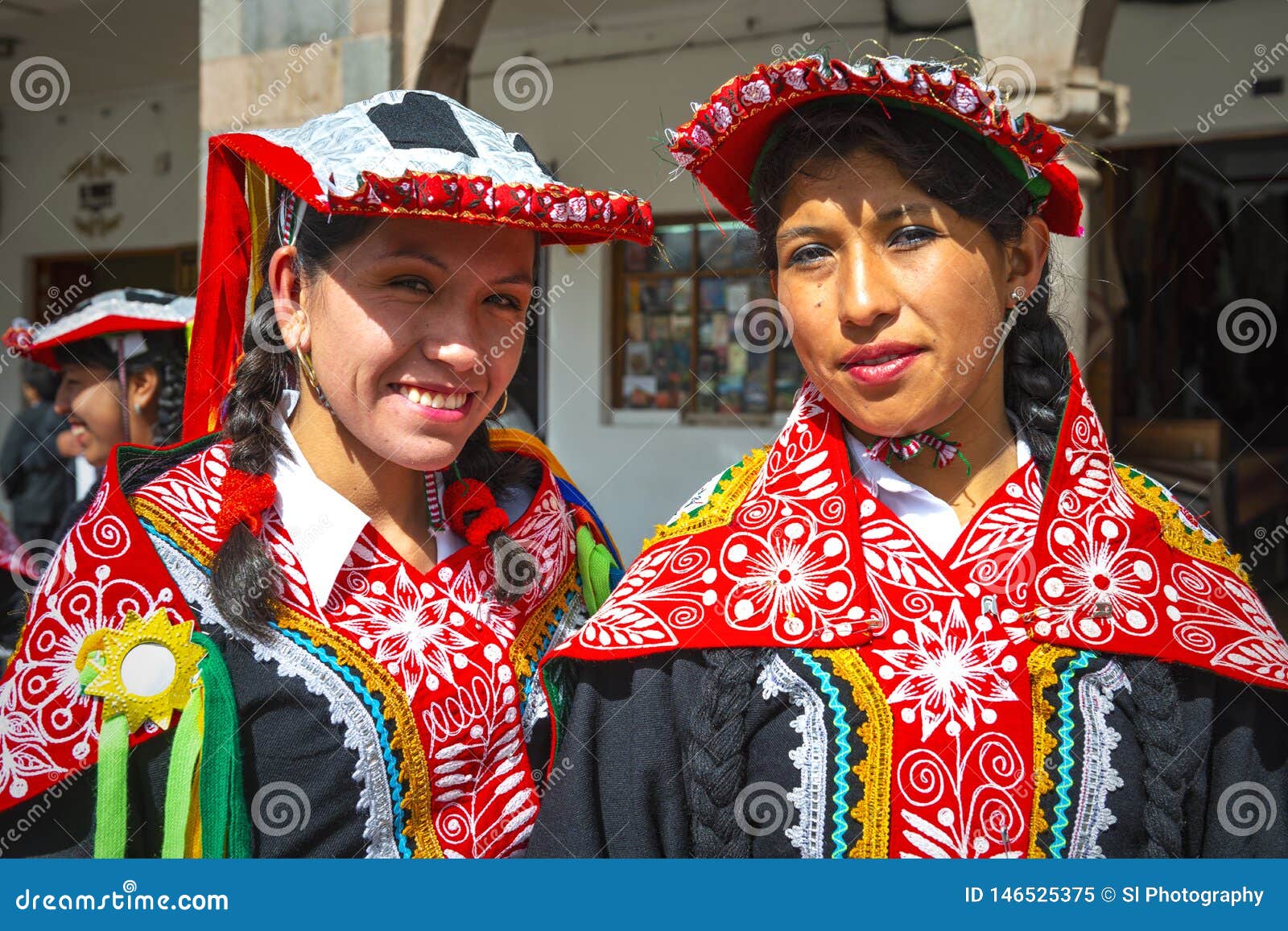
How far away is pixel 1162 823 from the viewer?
61.4 inches

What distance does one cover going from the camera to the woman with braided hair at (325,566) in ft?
5.36

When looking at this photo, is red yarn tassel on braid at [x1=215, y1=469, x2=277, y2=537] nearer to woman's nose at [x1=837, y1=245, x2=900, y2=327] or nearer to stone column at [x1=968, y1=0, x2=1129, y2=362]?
woman's nose at [x1=837, y1=245, x2=900, y2=327]

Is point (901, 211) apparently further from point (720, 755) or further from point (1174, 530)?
point (720, 755)

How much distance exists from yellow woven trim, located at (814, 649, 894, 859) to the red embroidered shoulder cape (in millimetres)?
554

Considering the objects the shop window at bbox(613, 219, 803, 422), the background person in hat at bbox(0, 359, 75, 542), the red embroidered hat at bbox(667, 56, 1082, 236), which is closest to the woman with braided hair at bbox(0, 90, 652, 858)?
the red embroidered hat at bbox(667, 56, 1082, 236)

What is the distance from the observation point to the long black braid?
1700mm

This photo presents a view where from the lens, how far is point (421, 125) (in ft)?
5.91

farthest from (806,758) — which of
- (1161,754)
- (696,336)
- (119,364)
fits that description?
(696,336)

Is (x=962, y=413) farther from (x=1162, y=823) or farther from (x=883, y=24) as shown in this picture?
(x=883, y=24)

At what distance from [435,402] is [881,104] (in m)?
0.81

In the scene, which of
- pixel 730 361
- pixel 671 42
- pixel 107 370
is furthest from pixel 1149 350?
pixel 107 370

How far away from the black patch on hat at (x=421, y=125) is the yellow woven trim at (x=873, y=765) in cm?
99

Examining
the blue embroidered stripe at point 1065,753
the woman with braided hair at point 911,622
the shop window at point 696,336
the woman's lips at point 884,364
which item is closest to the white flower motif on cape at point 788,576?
the woman with braided hair at point 911,622

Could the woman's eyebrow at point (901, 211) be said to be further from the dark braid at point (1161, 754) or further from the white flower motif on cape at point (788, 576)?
the dark braid at point (1161, 754)
